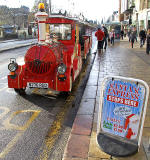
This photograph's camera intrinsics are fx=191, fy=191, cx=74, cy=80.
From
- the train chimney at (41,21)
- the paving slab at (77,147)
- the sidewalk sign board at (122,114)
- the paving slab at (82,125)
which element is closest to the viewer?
the sidewalk sign board at (122,114)

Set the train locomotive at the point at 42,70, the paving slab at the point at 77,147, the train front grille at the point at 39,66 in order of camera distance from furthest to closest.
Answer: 1. the train front grille at the point at 39,66
2. the train locomotive at the point at 42,70
3. the paving slab at the point at 77,147

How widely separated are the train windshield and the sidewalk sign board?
174 inches

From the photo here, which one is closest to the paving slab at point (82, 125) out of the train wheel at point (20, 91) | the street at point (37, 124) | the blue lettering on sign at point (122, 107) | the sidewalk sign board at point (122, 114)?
the street at point (37, 124)

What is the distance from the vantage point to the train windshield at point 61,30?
22.6 ft

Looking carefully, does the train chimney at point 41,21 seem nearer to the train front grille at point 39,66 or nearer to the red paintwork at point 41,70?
the red paintwork at point 41,70

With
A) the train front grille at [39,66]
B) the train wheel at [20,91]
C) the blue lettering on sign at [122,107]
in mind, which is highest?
the train front grille at [39,66]

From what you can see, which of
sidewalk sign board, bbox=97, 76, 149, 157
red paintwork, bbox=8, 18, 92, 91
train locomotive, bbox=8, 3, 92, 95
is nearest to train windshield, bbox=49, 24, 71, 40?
train locomotive, bbox=8, 3, 92, 95

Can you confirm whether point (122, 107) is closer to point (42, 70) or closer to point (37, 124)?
point (37, 124)

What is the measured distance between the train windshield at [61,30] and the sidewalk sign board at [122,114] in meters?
4.42

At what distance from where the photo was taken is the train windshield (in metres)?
6.89

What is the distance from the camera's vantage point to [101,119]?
316 cm

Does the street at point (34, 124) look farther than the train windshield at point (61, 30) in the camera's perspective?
No

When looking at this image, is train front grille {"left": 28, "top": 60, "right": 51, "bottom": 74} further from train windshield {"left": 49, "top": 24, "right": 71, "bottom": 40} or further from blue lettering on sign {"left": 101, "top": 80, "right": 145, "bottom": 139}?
blue lettering on sign {"left": 101, "top": 80, "right": 145, "bottom": 139}

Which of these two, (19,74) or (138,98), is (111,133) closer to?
(138,98)
